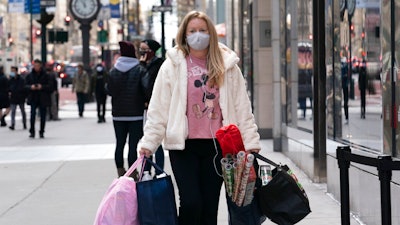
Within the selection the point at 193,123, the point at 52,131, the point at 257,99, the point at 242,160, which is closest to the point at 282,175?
the point at 242,160

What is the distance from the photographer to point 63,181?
13289 mm

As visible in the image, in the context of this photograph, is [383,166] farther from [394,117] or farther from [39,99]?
[39,99]

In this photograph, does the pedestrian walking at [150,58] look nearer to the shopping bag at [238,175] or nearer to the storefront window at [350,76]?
the storefront window at [350,76]

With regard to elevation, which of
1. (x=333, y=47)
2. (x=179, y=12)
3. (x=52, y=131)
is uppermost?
(x=179, y=12)

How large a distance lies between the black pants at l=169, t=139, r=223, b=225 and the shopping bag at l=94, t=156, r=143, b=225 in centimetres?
46

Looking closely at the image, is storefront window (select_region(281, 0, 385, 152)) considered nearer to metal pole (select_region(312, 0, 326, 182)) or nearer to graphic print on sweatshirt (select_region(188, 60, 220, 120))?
metal pole (select_region(312, 0, 326, 182))

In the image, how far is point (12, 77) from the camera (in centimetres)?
2731

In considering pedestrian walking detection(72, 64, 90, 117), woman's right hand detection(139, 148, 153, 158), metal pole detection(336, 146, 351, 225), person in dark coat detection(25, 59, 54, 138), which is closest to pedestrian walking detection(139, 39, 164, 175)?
woman's right hand detection(139, 148, 153, 158)

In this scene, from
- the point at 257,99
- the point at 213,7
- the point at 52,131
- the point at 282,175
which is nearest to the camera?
the point at 282,175

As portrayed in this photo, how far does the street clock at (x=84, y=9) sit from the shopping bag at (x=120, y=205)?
1535 inches

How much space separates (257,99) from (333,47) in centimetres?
837

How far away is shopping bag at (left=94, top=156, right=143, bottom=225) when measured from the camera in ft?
20.1

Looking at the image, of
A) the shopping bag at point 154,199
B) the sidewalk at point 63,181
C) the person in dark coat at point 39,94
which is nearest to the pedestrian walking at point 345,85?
the sidewalk at point 63,181

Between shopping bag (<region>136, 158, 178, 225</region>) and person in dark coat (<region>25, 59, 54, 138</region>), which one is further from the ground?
person in dark coat (<region>25, 59, 54, 138</region>)
